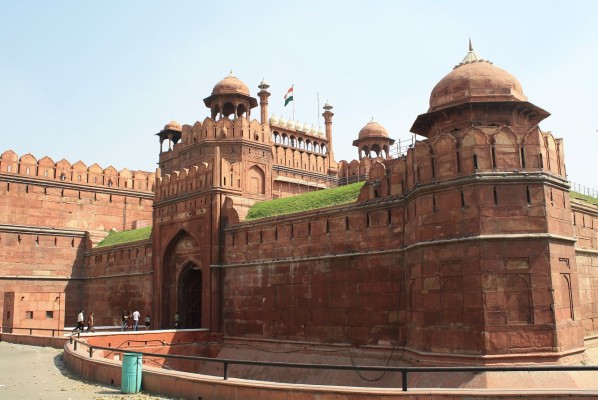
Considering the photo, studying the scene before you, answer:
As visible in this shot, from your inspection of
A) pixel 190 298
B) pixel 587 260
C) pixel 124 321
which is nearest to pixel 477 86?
pixel 587 260

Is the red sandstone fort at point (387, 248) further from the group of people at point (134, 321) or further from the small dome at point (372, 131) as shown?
the small dome at point (372, 131)

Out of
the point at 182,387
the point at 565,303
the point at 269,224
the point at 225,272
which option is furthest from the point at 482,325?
the point at 225,272

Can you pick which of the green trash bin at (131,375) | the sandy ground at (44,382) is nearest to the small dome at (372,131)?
the sandy ground at (44,382)

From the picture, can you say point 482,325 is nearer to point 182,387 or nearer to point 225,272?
point 182,387

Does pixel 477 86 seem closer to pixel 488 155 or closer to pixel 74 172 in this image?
pixel 488 155

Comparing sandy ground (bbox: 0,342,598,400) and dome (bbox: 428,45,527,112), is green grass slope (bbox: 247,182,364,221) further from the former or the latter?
sandy ground (bbox: 0,342,598,400)

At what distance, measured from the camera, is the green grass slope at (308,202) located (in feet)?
54.2

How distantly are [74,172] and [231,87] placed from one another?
10029 mm

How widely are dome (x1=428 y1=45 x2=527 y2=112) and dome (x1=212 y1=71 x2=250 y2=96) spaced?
1476 centimetres

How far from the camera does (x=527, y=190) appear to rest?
11.7 m

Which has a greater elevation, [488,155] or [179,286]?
[488,155]

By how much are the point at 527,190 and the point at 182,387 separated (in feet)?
26.1

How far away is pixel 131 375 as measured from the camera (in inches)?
371

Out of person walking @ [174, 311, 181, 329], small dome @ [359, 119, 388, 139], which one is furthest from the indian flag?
person walking @ [174, 311, 181, 329]
